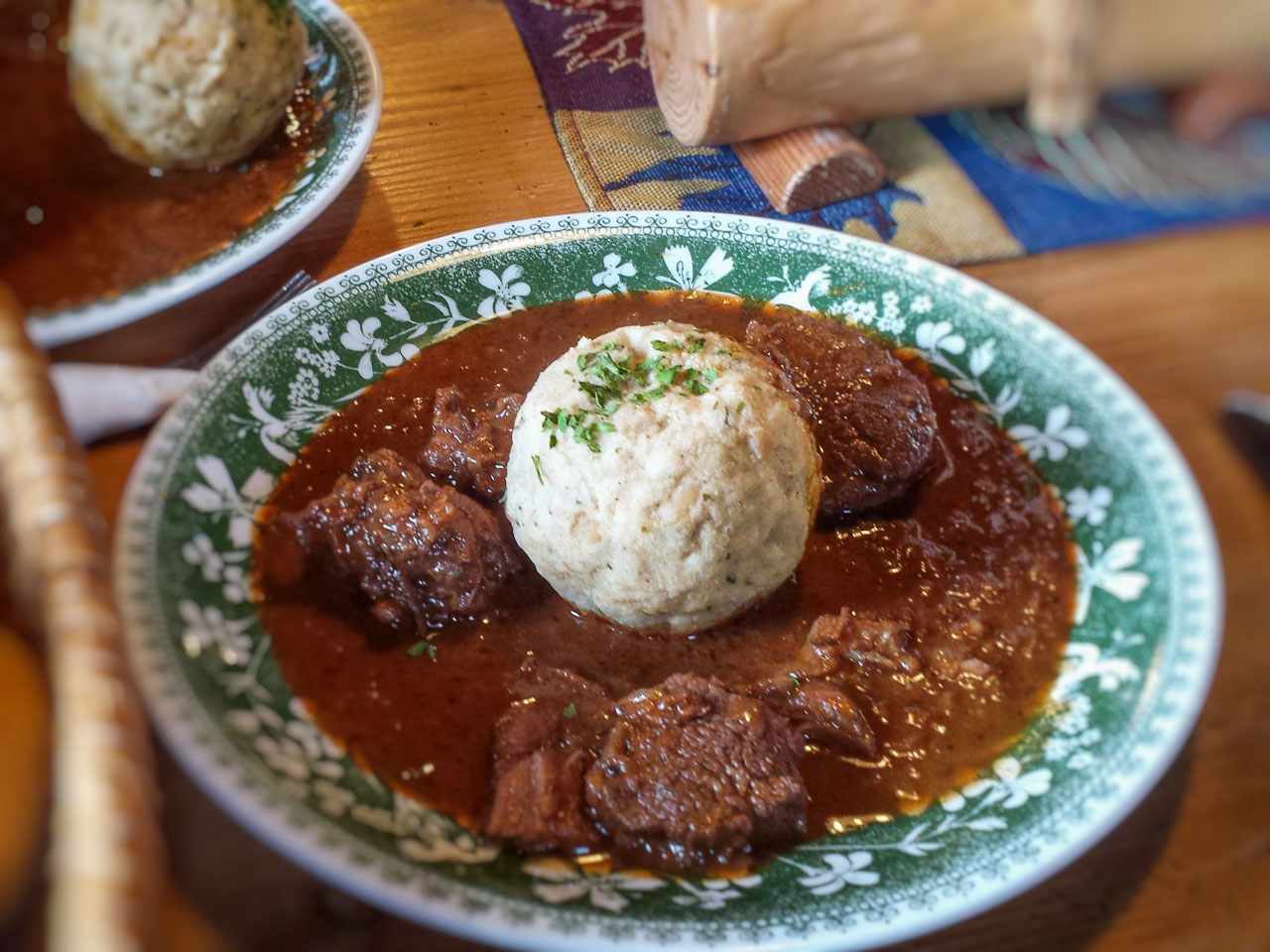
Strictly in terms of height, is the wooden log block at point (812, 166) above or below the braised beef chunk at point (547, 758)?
above

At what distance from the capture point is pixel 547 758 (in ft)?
3.96

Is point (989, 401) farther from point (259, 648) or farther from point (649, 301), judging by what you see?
point (259, 648)

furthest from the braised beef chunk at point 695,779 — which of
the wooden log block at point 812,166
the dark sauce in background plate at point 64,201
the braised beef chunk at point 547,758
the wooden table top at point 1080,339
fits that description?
the dark sauce in background plate at point 64,201

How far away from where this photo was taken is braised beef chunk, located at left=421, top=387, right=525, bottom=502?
1.36 m

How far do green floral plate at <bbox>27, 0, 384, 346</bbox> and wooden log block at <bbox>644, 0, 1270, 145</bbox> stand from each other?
372 mm

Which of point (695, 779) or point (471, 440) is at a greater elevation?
point (471, 440)

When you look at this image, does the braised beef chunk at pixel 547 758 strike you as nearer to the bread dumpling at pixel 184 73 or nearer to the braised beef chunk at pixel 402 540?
the braised beef chunk at pixel 402 540

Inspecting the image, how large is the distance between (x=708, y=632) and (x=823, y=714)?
22cm

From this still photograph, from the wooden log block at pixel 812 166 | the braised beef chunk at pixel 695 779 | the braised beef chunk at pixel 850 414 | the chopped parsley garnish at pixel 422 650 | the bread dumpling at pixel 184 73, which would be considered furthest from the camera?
the braised beef chunk at pixel 850 414

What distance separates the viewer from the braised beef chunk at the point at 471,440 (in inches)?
53.7

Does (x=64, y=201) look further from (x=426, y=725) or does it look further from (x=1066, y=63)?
(x=1066, y=63)

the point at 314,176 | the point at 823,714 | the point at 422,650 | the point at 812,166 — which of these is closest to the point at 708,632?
the point at 823,714

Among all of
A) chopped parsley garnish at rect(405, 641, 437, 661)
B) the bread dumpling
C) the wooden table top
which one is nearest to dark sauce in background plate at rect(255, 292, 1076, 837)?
chopped parsley garnish at rect(405, 641, 437, 661)

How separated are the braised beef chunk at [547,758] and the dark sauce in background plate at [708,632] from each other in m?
0.03
